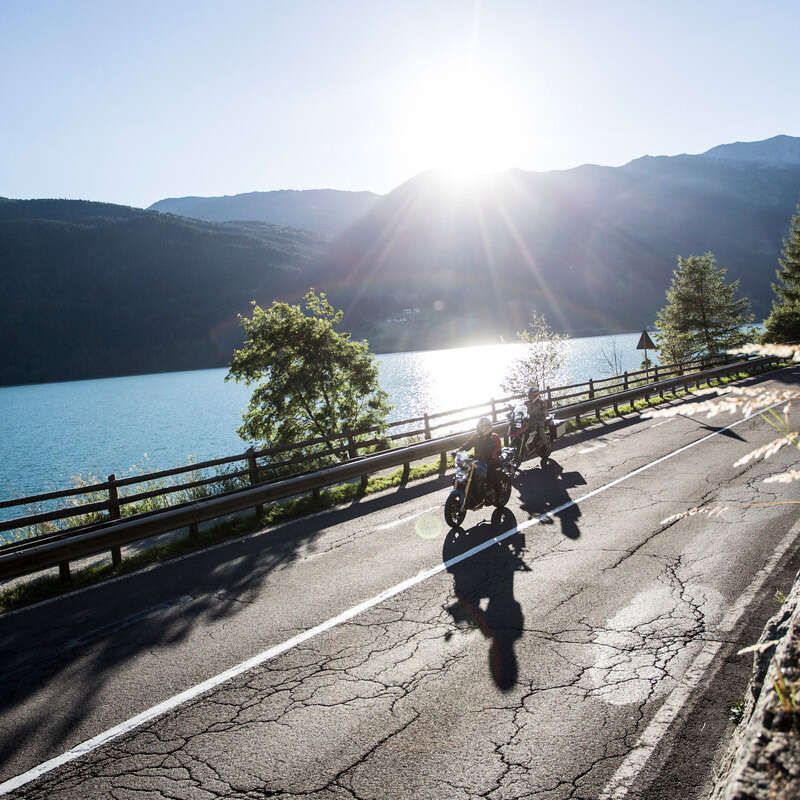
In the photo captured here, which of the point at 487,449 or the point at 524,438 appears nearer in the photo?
the point at 487,449

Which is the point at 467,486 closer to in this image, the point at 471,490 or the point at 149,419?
the point at 471,490

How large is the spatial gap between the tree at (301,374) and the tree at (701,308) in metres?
31.4

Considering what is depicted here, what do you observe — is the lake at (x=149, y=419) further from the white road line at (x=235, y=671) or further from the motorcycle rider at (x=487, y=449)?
A: the white road line at (x=235, y=671)

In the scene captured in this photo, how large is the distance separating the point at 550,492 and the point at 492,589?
5259 mm

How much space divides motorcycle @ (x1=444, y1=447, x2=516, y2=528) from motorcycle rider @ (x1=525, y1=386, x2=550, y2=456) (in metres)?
4.50

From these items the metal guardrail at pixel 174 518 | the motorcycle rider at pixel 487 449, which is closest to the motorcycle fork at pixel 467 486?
the motorcycle rider at pixel 487 449

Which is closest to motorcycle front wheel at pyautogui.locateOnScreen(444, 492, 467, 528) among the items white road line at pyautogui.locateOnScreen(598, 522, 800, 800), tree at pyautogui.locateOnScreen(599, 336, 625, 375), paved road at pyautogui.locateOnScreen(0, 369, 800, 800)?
paved road at pyautogui.locateOnScreen(0, 369, 800, 800)

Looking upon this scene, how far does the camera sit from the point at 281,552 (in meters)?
9.53

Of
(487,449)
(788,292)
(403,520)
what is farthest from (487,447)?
(788,292)

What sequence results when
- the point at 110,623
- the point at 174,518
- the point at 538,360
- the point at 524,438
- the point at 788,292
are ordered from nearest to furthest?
the point at 110,623
the point at 174,518
the point at 524,438
the point at 538,360
the point at 788,292

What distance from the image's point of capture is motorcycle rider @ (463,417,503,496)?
10125 millimetres

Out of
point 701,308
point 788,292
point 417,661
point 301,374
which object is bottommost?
point 417,661

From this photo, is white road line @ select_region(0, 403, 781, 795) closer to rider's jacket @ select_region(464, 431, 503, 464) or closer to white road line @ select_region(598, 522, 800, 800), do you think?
rider's jacket @ select_region(464, 431, 503, 464)

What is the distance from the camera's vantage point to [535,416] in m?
14.8
